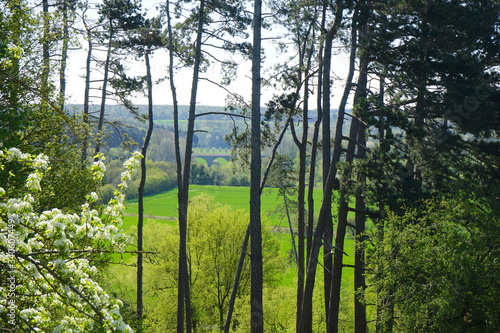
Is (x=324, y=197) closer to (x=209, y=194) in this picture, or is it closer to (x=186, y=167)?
(x=186, y=167)

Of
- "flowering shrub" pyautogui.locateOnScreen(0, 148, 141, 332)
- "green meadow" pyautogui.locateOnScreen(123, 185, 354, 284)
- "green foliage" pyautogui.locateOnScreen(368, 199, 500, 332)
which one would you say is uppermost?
"flowering shrub" pyautogui.locateOnScreen(0, 148, 141, 332)

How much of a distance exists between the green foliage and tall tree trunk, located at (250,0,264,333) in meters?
3.08

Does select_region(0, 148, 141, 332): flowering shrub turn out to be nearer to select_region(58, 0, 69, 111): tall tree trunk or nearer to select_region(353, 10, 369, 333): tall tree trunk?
select_region(58, 0, 69, 111): tall tree trunk

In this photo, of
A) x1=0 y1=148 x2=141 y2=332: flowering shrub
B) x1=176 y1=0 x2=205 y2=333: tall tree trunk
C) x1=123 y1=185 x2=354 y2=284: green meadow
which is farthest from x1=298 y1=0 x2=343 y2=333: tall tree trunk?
x1=123 y1=185 x2=354 y2=284: green meadow

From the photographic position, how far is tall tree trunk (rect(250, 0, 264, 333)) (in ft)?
34.7

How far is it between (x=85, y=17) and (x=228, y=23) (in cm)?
599

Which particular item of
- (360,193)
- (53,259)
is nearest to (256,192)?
(360,193)

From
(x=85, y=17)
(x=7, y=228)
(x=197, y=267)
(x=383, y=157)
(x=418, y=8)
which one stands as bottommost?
(x=197, y=267)

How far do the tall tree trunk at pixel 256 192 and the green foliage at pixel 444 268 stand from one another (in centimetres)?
308

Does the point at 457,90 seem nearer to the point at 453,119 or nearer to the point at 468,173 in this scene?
the point at 453,119

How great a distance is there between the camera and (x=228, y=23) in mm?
13195

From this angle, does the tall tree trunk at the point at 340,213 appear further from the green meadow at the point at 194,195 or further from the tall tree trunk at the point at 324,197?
the green meadow at the point at 194,195

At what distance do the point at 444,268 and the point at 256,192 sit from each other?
4.56 meters

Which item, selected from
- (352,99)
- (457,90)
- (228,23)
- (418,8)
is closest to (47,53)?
(228,23)
